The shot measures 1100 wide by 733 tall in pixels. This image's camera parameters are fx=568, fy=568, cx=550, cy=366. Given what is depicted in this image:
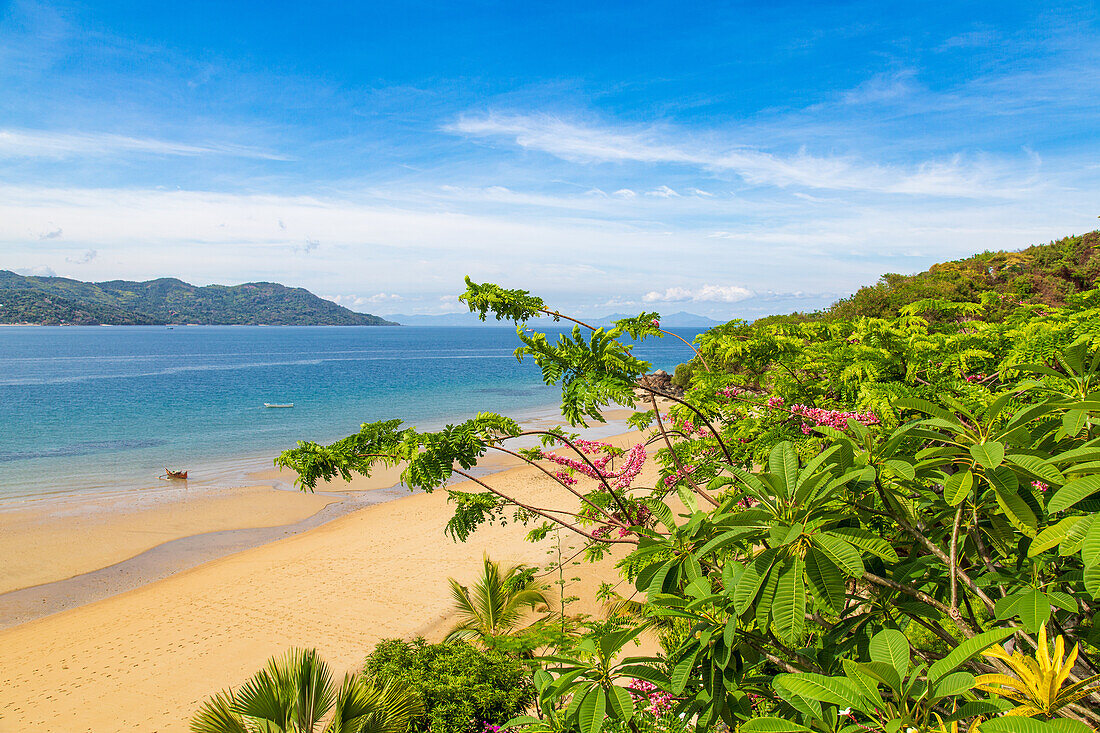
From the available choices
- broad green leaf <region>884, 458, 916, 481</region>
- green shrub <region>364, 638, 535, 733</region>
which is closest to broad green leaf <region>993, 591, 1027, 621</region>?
broad green leaf <region>884, 458, 916, 481</region>

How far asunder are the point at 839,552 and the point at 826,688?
1.16ft

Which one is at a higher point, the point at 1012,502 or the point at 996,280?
the point at 996,280

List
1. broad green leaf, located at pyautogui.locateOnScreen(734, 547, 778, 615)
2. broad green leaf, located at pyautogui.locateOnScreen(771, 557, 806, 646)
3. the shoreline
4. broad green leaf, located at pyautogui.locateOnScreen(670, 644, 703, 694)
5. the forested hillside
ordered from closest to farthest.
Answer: broad green leaf, located at pyautogui.locateOnScreen(771, 557, 806, 646) → broad green leaf, located at pyautogui.locateOnScreen(734, 547, 778, 615) → broad green leaf, located at pyautogui.locateOnScreen(670, 644, 703, 694) → the shoreline → the forested hillside

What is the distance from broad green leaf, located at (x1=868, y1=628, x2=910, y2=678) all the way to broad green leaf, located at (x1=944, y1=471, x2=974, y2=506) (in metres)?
0.42

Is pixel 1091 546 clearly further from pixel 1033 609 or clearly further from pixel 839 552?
pixel 839 552

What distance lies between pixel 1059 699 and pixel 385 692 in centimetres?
527

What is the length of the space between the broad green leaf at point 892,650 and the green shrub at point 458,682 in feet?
16.3

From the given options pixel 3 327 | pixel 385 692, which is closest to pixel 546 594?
pixel 385 692

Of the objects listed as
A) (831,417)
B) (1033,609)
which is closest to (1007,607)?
(1033,609)

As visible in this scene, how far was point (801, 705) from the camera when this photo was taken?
1.58m

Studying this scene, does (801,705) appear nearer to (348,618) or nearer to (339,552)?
(348,618)

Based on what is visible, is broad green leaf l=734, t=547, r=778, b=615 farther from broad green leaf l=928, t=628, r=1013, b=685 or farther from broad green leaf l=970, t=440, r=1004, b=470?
broad green leaf l=970, t=440, r=1004, b=470

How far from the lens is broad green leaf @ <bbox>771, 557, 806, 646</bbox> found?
1.57m

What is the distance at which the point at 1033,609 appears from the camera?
163cm
